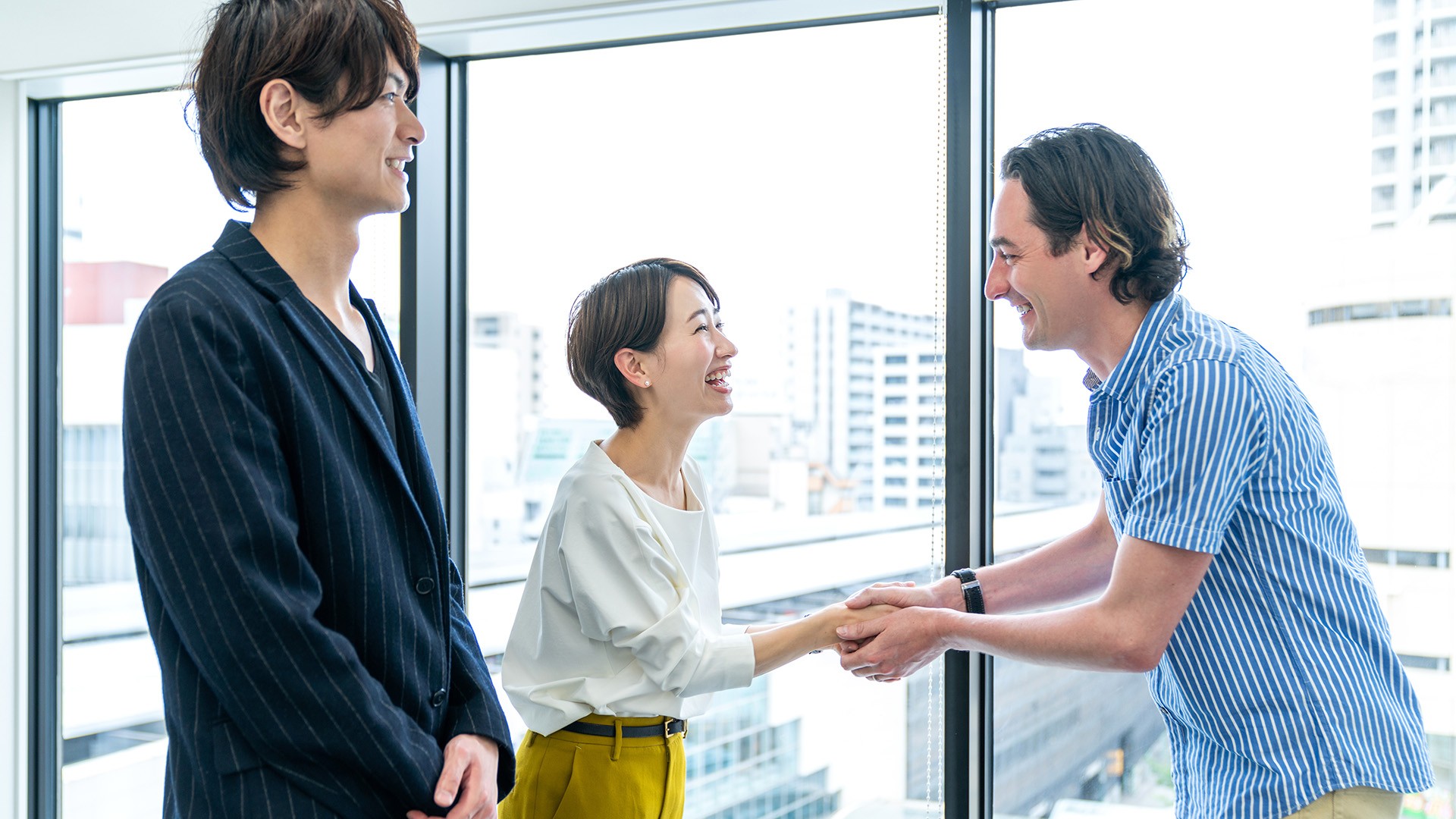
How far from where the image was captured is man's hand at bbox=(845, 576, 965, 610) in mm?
1829

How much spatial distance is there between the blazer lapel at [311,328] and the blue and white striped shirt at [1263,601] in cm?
91

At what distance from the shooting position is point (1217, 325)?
1.46 metres

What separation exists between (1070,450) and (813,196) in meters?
0.72

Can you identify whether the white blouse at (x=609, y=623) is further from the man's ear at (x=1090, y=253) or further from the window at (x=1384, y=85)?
the window at (x=1384, y=85)

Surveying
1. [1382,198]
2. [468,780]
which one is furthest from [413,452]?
[1382,198]

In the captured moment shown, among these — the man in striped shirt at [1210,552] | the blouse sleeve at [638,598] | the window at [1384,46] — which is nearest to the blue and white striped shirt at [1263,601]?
the man in striped shirt at [1210,552]

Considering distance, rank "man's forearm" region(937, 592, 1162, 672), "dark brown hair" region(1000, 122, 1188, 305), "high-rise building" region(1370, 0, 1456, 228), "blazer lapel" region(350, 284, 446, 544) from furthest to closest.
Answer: "high-rise building" region(1370, 0, 1456, 228), "dark brown hair" region(1000, 122, 1188, 305), "man's forearm" region(937, 592, 1162, 672), "blazer lapel" region(350, 284, 446, 544)

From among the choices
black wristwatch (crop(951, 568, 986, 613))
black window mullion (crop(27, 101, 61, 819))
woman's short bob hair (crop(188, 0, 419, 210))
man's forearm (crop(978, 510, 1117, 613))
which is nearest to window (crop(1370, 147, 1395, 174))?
man's forearm (crop(978, 510, 1117, 613))

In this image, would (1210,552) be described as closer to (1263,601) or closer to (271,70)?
(1263,601)

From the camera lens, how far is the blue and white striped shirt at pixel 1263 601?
1291 millimetres

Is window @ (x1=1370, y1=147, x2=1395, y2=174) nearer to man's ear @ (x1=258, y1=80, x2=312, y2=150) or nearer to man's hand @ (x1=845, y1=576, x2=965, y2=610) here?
man's hand @ (x1=845, y1=576, x2=965, y2=610)

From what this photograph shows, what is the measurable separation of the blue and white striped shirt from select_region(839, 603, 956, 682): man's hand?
397 millimetres

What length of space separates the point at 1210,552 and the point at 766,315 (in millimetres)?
1131

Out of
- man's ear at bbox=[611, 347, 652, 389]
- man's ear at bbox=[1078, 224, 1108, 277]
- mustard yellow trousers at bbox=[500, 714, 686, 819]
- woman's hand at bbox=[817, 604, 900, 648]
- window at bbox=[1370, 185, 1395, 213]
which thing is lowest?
mustard yellow trousers at bbox=[500, 714, 686, 819]
